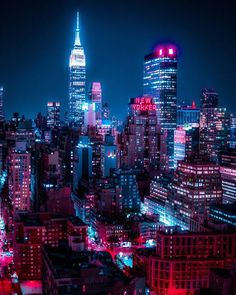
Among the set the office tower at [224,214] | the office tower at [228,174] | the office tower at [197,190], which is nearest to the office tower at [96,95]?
the office tower at [228,174]

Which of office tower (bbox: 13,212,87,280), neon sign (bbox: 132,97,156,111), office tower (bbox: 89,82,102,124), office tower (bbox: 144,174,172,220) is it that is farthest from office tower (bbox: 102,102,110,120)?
office tower (bbox: 13,212,87,280)

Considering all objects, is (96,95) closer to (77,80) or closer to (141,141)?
(77,80)

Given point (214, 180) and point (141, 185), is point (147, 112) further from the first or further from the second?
point (214, 180)

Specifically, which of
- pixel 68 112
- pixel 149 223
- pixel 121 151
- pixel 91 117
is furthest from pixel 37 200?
pixel 68 112

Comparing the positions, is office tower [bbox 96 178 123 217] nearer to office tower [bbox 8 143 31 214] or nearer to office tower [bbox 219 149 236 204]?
office tower [bbox 8 143 31 214]

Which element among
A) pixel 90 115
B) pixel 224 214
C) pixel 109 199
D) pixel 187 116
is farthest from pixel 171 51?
pixel 224 214

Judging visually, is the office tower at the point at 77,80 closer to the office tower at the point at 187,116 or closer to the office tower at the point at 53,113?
the office tower at the point at 53,113
